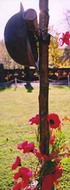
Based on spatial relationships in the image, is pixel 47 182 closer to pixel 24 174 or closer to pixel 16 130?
pixel 24 174

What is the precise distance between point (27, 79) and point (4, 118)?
51.6 ft

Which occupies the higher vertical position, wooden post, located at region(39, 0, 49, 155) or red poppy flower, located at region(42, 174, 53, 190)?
wooden post, located at region(39, 0, 49, 155)

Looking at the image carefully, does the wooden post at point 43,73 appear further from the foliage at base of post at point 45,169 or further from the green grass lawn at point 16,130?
the green grass lawn at point 16,130

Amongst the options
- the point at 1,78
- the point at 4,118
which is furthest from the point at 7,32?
the point at 1,78

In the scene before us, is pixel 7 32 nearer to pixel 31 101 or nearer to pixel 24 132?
pixel 24 132

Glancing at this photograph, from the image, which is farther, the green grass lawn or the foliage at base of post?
the green grass lawn

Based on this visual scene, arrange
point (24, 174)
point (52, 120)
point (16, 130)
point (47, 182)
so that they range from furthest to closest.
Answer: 1. point (16, 130)
2. point (52, 120)
3. point (24, 174)
4. point (47, 182)

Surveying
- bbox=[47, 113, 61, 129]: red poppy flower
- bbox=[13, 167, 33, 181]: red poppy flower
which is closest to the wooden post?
bbox=[47, 113, 61, 129]: red poppy flower

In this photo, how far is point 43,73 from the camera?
3.08 meters

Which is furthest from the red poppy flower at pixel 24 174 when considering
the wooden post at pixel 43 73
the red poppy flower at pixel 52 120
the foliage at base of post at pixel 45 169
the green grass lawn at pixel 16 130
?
the green grass lawn at pixel 16 130

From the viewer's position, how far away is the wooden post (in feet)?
9.72

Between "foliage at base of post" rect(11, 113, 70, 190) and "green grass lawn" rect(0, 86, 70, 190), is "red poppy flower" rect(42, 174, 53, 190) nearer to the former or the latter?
"foliage at base of post" rect(11, 113, 70, 190)

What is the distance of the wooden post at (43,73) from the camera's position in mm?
2963

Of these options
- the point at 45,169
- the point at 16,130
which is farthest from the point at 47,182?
the point at 16,130
